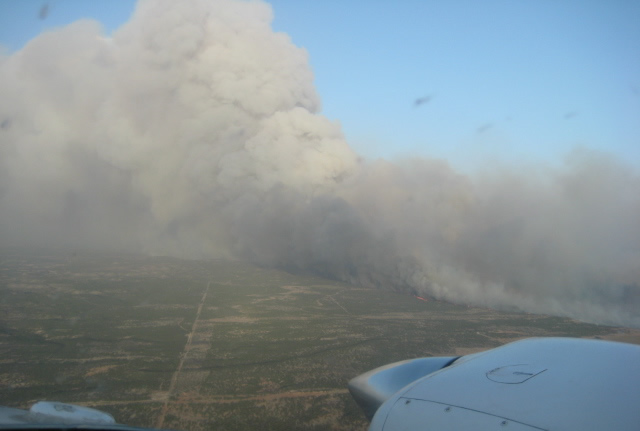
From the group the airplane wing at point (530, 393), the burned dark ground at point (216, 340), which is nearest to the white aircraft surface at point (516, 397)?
the airplane wing at point (530, 393)

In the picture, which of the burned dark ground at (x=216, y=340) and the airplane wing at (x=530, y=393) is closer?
the airplane wing at (x=530, y=393)

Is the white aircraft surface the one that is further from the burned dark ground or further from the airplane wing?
the burned dark ground

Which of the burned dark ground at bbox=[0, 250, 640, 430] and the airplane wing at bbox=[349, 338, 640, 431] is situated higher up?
the airplane wing at bbox=[349, 338, 640, 431]

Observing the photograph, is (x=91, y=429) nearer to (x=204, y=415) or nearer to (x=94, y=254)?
(x=204, y=415)

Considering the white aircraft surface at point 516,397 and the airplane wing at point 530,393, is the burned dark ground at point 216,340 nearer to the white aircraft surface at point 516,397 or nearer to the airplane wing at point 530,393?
the white aircraft surface at point 516,397

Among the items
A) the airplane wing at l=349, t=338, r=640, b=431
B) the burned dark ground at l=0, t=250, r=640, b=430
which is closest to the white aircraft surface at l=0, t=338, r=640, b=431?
the airplane wing at l=349, t=338, r=640, b=431

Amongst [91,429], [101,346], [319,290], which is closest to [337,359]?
[101,346]

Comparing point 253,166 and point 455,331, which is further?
point 253,166
